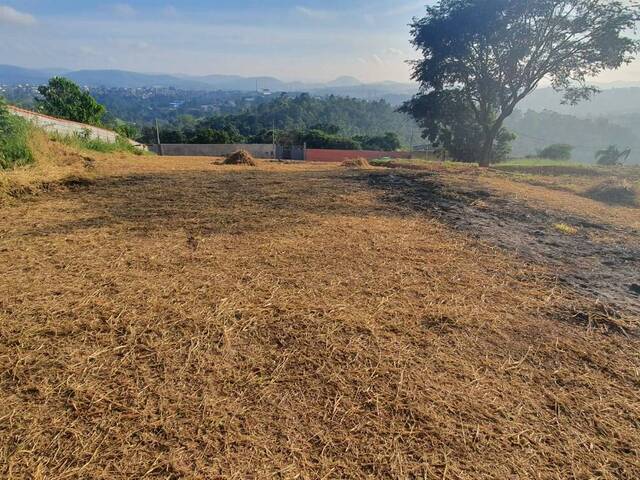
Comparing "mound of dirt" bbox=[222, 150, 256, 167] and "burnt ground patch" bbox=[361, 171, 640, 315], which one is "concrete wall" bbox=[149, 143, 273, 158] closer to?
"mound of dirt" bbox=[222, 150, 256, 167]

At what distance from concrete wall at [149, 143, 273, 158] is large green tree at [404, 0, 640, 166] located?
1402 centimetres

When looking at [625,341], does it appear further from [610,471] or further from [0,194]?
[0,194]

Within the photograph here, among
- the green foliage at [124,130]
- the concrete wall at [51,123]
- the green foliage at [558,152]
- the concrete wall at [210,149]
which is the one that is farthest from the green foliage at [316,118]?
the concrete wall at [51,123]

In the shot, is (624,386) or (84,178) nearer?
(624,386)

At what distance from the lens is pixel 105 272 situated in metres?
2.39

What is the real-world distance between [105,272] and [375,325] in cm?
187

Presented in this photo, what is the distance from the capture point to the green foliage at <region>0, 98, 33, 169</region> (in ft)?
16.3

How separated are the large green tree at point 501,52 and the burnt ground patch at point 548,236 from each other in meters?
14.3

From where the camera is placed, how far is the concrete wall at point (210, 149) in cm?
2917

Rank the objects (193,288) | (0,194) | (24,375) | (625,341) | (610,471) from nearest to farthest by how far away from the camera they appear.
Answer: (610,471) < (24,375) < (625,341) < (193,288) < (0,194)

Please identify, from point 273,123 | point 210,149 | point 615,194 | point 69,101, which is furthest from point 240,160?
point 273,123

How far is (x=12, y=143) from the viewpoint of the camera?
5.08m

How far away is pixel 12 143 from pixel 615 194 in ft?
34.0

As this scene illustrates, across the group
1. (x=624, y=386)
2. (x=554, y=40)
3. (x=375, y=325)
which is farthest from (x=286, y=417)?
(x=554, y=40)
